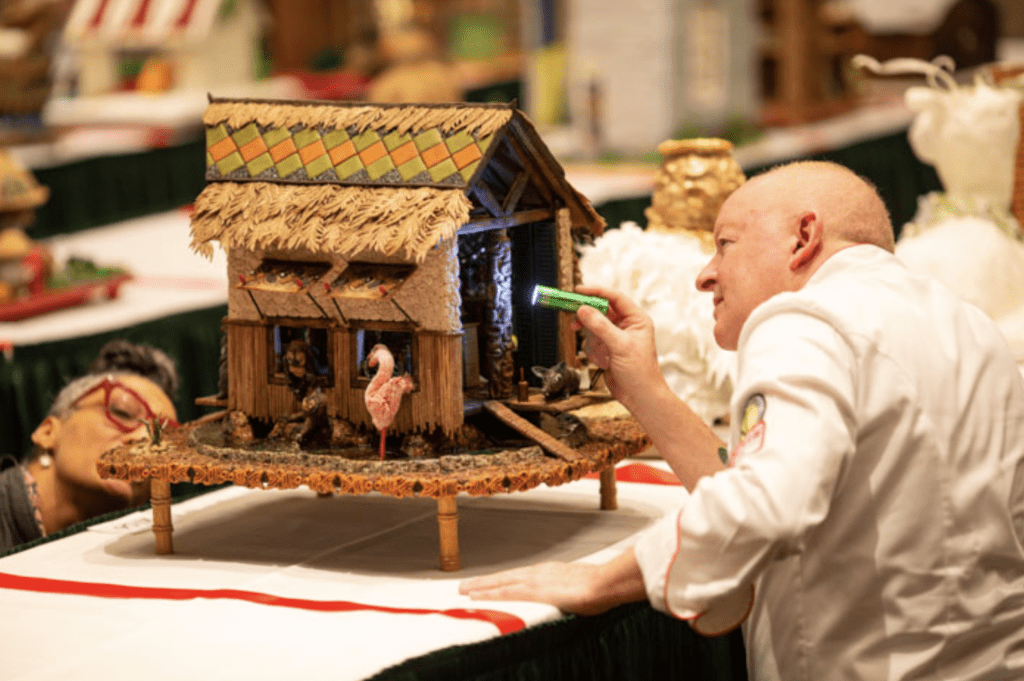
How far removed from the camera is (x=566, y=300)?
2.26 m

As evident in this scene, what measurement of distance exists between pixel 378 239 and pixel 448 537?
0.42m

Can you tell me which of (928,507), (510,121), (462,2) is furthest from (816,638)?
(462,2)

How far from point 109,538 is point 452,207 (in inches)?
30.9

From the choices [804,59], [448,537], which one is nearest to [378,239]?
[448,537]

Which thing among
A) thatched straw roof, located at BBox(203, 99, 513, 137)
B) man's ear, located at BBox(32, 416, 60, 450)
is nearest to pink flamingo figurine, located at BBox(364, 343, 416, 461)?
thatched straw roof, located at BBox(203, 99, 513, 137)

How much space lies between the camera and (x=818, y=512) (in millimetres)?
1701

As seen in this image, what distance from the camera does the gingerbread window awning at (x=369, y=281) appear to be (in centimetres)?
225

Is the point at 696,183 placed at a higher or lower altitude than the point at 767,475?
higher

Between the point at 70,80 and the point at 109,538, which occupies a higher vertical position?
the point at 70,80

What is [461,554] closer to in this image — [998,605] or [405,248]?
[405,248]

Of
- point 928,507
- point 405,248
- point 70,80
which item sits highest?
point 70,80

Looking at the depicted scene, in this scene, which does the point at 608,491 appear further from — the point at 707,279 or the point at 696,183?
the point at 696,183

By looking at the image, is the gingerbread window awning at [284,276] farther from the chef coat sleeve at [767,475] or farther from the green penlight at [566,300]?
the chef coat sleeve at [767,475]

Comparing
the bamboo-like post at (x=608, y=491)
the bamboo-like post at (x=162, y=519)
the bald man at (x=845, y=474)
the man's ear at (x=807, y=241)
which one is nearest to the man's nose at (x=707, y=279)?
the bald man at (x=845, y=474)
